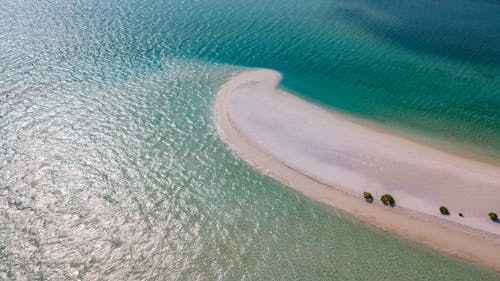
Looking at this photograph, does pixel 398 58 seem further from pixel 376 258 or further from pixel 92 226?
pixel 92 226

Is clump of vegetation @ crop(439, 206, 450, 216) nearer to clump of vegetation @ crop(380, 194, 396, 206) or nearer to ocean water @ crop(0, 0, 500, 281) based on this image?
clump of vegetation @ crop(380, 194, 396, 206)

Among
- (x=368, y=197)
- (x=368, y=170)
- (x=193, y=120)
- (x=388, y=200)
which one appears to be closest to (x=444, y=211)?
(x=388, y=200)

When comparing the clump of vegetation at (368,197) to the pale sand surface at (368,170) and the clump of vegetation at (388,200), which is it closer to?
the pale sand surface at (368,170)

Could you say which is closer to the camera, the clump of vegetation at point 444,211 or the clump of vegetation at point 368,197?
the clump of vegetation at point 444,211

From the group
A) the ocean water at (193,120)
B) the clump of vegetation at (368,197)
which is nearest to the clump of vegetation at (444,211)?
the ocean water at (193,120)

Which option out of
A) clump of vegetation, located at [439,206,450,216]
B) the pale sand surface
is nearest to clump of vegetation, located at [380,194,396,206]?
the pale sand surface
